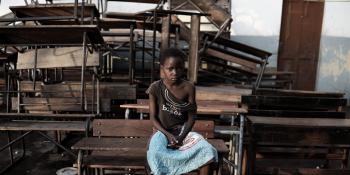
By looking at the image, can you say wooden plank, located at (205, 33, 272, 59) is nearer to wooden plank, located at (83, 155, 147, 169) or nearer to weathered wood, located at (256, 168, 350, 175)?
weathered wood, located at (256, 168, 350, 175)

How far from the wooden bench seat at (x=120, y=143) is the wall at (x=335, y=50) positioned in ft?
24.8

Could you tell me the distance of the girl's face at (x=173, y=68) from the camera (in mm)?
2967

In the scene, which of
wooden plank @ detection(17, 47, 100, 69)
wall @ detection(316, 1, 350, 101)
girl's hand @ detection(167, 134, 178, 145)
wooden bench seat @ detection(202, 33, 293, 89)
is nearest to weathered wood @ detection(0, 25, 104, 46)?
wooden plank @ detection(17, 47, 100, 69)

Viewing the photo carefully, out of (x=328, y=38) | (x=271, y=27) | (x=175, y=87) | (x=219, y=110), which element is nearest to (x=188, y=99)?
(x=175, y=87)

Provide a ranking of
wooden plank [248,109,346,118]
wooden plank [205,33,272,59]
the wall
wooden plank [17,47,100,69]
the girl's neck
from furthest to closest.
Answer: the wall < wooden plank [205,33,272,59] < wooden plank [17,47,100,69] < wooden plank [248,109,346,118] < the girl's neck

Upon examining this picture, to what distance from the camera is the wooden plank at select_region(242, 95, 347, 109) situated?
4.72m

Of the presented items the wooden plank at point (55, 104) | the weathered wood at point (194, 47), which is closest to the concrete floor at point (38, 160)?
the wooden plank at point (55, 104)

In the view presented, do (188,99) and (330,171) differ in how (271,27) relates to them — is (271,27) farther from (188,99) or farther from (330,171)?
(188,99)

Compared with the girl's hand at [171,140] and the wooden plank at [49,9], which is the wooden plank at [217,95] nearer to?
the wooden plank at [49,9]

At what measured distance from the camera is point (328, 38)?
9.76 meters

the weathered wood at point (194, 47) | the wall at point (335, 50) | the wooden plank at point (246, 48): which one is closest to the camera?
the weathered wood at point (194, 47)

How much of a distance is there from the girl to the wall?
803 cm

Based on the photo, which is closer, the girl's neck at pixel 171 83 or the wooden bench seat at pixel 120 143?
the girl's neck at pixel 171 83

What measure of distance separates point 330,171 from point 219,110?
64.3 inches
